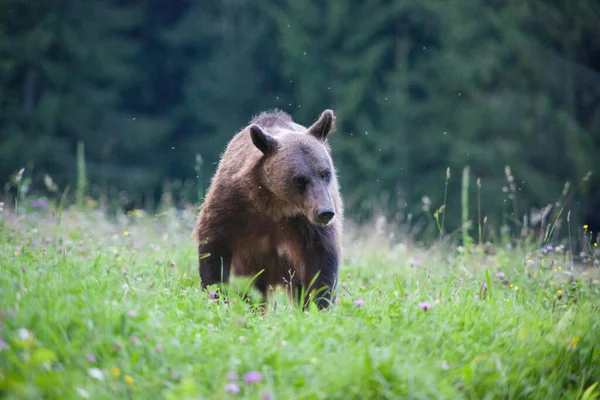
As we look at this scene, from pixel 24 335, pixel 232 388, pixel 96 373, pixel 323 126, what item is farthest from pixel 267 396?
pixel 323 126

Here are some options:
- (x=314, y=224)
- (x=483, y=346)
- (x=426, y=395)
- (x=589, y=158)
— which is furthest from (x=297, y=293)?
(x=589, y=158)

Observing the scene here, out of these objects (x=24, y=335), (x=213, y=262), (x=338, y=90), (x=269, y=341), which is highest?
(x=24, y=335)

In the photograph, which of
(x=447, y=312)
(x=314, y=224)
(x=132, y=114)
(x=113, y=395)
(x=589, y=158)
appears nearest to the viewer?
(x=113, y=395)

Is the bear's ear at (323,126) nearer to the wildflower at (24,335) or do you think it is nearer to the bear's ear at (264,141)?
the bear's ear at (264,141)

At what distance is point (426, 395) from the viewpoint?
2891mm

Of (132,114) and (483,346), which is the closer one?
(483,346)

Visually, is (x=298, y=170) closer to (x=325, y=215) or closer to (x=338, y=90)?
(x=325, y=215)

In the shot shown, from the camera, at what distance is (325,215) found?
440 centimetres

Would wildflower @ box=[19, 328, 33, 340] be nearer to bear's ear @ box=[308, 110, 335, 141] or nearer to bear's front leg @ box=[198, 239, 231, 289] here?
bear's front leg @ box=[198, 239, 231, 289]

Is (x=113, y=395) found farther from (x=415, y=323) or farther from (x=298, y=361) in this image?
(x=415, y=323)

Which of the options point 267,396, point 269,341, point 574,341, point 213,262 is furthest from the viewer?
point 213,262

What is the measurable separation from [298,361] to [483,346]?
1044 millimetres

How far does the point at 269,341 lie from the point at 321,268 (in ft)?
4.67

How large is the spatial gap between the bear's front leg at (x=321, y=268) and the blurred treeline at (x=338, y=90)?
12956mm
